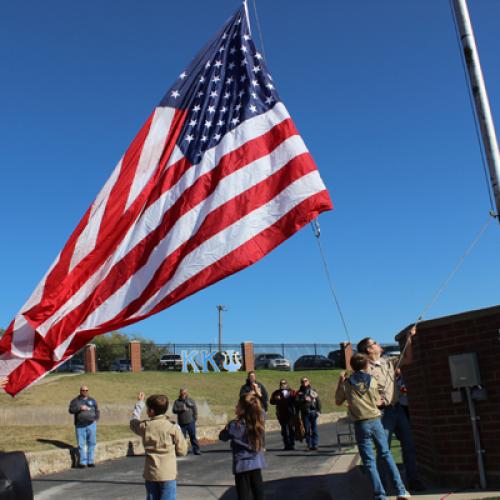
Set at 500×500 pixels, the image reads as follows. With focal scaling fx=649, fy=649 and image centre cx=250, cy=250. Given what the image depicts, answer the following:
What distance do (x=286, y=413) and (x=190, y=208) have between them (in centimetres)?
1021

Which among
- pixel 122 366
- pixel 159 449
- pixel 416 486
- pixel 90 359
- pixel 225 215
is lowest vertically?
pixel 416 486

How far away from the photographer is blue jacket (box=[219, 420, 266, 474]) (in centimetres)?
671

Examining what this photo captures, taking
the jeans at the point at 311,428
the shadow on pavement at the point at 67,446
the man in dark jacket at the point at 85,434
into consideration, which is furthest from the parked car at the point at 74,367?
the jeans at the point at 311,428

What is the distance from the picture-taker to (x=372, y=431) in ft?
20.3

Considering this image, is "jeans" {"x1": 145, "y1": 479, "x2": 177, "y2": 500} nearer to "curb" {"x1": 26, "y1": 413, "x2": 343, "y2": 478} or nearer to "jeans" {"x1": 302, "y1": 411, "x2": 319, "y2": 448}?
"curb" {"x1": 26, "y1": 413, "x2": 343, "y2": 478}

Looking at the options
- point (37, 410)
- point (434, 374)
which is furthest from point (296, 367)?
point (434, 374)

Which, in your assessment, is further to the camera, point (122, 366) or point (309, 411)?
point (122, 366)

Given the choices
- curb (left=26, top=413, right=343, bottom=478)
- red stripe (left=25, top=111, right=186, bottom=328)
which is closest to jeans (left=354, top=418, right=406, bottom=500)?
red stripe (left=25, top=111, right=186, bottom=328)

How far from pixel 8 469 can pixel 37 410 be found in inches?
726

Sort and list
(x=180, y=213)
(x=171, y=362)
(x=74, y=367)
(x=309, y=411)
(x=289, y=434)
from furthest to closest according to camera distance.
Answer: (x=171, y=362) → (x=74, y=367) → (x=289, y=434) → (x=309, y=411) → (x=180, y=213)

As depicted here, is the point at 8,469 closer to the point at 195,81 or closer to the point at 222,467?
the point at 195,81

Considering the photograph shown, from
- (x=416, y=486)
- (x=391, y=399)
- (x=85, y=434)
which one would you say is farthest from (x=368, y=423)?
(x=85, y=434)

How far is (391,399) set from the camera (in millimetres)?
6895

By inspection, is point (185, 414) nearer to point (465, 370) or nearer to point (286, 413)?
point (286, 413)
